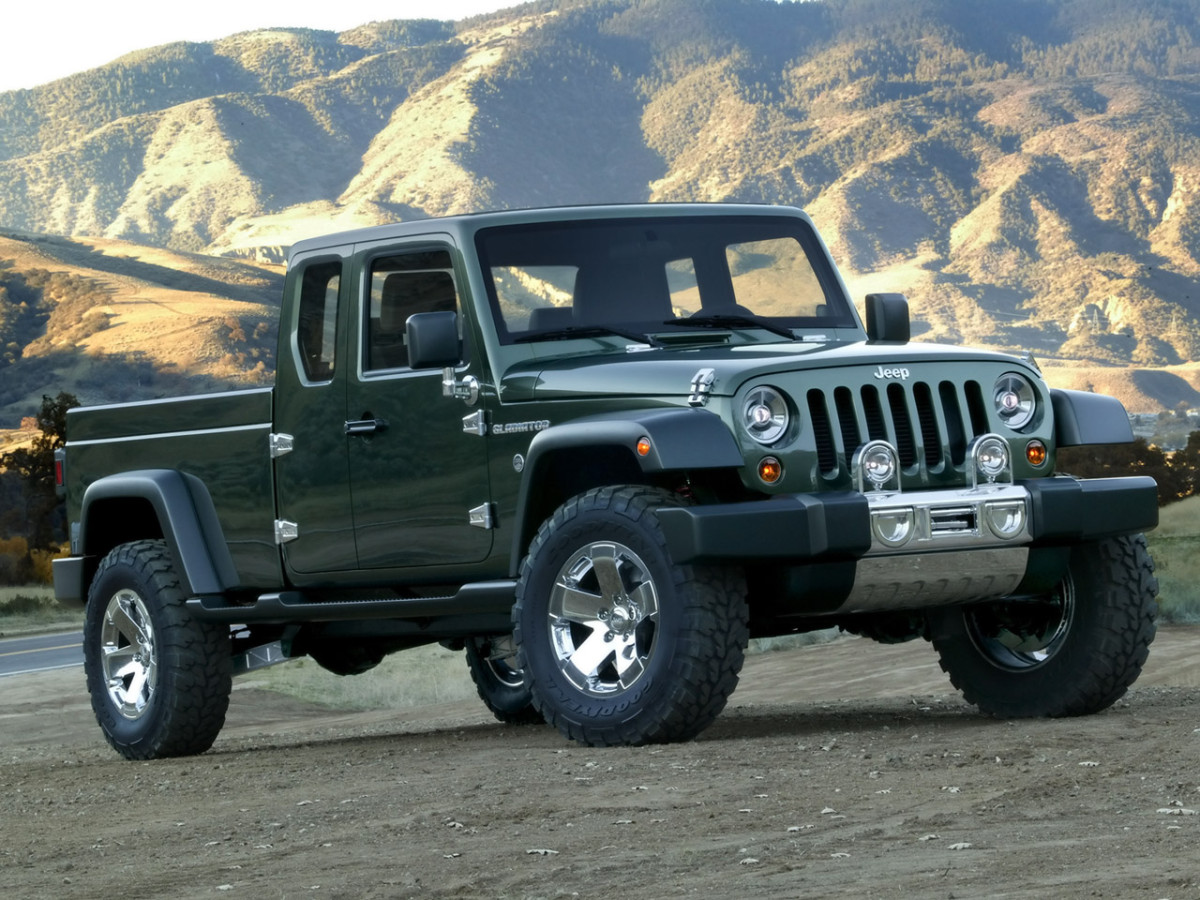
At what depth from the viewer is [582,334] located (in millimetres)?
8523

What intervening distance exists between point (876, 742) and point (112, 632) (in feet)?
14.9

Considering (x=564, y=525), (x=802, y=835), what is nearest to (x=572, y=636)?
(x=564, y=525)

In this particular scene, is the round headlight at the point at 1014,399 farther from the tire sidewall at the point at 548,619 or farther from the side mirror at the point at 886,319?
the tire sidewall at the point at 548,619

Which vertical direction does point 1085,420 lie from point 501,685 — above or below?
above

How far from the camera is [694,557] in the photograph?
7.21 meters

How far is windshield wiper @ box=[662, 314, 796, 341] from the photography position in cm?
870

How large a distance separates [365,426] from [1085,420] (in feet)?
10.2

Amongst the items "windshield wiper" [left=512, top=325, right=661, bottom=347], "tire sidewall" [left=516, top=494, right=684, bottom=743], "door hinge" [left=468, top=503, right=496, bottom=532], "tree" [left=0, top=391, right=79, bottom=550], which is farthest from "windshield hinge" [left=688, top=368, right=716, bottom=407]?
"tree" [left=0, top=391, right=79, bottom=550]

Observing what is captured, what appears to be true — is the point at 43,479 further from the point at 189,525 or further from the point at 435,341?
the point at 435,341

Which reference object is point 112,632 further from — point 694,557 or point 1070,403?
point 1070,403

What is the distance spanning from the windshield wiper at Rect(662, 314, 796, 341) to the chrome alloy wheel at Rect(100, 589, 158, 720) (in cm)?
332

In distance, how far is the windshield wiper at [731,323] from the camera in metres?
8.70

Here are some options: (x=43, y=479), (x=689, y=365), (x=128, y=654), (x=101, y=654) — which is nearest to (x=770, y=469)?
(x=689, y=365)

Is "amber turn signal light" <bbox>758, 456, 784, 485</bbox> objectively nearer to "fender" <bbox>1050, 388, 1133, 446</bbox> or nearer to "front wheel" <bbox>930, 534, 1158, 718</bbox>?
"fender" <bbox>1050, 388, 1133, 446</bbox>
